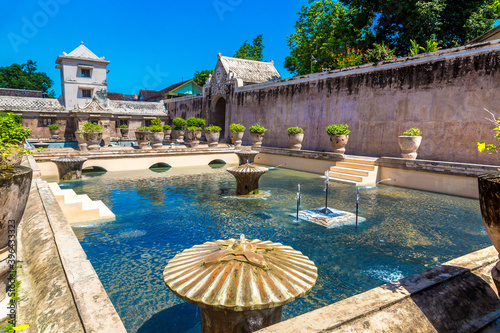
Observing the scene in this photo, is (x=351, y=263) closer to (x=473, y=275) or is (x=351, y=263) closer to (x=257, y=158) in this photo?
(x=473, y=275)

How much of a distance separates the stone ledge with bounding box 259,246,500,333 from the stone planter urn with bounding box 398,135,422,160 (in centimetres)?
861

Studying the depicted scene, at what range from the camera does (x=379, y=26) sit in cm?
2173

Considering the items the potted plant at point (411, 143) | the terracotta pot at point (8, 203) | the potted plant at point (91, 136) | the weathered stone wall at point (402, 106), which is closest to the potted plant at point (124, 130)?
the potted plant at point (91, 136)

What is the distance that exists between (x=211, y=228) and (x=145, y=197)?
339cm

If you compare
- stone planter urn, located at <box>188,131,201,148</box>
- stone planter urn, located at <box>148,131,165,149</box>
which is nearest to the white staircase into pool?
stone planter urn, located at <box>188,131,201,148</box>

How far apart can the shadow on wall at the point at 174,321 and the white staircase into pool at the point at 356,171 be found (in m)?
8.59

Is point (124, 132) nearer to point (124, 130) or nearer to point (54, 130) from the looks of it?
point (124, 130)

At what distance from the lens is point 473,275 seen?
2.75 meters

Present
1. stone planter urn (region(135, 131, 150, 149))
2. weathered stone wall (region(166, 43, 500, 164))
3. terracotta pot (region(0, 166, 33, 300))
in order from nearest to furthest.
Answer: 1. terracotta pot (region(0, 166, 33, 300))
2. weathered stone wall (region(166, 43, 500, 164))
3. stone planter urn (region(135, 131, 150, 149))

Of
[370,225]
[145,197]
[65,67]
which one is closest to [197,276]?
[370,225]

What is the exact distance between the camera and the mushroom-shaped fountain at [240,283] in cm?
196

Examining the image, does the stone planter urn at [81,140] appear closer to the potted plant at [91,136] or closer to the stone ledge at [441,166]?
the potted plant at [91,136]

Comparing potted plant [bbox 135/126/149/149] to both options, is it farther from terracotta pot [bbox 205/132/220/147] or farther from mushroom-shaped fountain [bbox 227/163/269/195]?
mushroom-shaped fountain [bbox 227/163/269/195]

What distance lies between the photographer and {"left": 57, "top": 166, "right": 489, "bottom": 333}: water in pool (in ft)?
12.1
